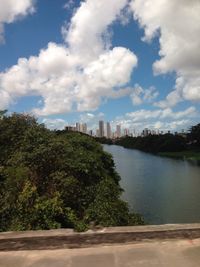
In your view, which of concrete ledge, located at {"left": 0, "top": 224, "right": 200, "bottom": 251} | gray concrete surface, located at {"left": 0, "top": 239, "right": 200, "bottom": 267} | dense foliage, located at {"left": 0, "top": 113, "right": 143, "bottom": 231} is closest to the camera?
gray concrete surface, located at {"left": 0, "top": 239, "right": 200, "bottom": 267}

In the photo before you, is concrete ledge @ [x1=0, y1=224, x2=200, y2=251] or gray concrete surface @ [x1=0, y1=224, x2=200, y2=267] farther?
concrete ledge @ [x1=0, y1=224, x2=200, y2=251]

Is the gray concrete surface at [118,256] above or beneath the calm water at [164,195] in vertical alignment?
above

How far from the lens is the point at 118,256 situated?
4.61 meters

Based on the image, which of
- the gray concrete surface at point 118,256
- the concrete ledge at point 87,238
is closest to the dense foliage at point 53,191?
the concrete ledge at point 87,238

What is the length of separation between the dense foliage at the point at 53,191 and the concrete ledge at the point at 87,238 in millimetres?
4249

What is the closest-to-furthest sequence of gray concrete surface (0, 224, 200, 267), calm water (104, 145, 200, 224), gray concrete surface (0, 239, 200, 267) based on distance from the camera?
1. gray concrete surface (0, 239, 200, 267)
2. gray concrete surface (0, 224, 200, 267)
3. calm water (104, 145, 200, 224)

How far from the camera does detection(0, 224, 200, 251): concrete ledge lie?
504cm

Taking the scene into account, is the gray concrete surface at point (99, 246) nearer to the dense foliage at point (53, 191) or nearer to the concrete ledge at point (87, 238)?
the concrete ledge at point (87, 238)

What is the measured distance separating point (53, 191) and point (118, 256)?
8898mm

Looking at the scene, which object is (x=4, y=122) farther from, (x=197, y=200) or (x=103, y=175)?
(x=197, y=200)

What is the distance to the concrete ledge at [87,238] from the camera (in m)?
Answer: 5.04

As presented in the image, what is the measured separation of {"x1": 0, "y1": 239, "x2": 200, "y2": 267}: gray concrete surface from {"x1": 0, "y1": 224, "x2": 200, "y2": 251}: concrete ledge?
8 centimetres

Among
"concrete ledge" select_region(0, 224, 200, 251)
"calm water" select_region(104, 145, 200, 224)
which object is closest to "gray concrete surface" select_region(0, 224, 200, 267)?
"concrete ledge" select_region(0, 224, 200, 251)

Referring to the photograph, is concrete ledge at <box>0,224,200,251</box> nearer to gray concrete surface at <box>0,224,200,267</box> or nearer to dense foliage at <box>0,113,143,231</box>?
gray concrete surface at <box>0,224,200,267</box>
